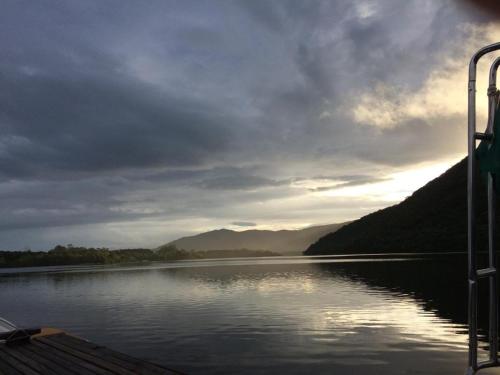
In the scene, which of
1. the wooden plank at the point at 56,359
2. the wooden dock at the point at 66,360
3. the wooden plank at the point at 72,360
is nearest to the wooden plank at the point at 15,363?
the wooden dock at the point at 66,360

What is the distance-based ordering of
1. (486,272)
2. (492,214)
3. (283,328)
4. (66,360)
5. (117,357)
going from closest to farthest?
(486,272) < (492,214) < (117,357) < (66,360) < (283,328)

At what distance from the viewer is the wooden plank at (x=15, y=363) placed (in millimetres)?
12872

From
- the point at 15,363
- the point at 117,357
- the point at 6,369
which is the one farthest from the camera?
the point at 117,357

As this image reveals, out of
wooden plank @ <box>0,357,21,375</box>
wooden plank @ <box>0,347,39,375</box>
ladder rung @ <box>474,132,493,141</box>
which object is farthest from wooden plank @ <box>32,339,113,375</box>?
ladder rung @ <box>474,132,493,141</box>

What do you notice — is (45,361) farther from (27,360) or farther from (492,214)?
(492,214)

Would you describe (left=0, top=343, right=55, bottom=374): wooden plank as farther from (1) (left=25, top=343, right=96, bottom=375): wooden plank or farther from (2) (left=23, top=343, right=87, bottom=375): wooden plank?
(1) (left=25, top=343, right=96, bottom=375): wooden plank

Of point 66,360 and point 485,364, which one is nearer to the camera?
point 485,364

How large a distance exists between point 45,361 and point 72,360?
0.87 metres

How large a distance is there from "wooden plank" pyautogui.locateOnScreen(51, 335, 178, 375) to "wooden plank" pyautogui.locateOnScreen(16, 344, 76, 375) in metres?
1.31

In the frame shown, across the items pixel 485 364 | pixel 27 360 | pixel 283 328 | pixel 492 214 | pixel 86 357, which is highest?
pixel 492 214

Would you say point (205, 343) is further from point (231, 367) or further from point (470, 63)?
point (470, 63)

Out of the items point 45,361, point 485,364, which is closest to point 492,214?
point 485,364

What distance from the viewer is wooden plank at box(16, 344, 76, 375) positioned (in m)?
12.9

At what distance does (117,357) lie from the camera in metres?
14.1
